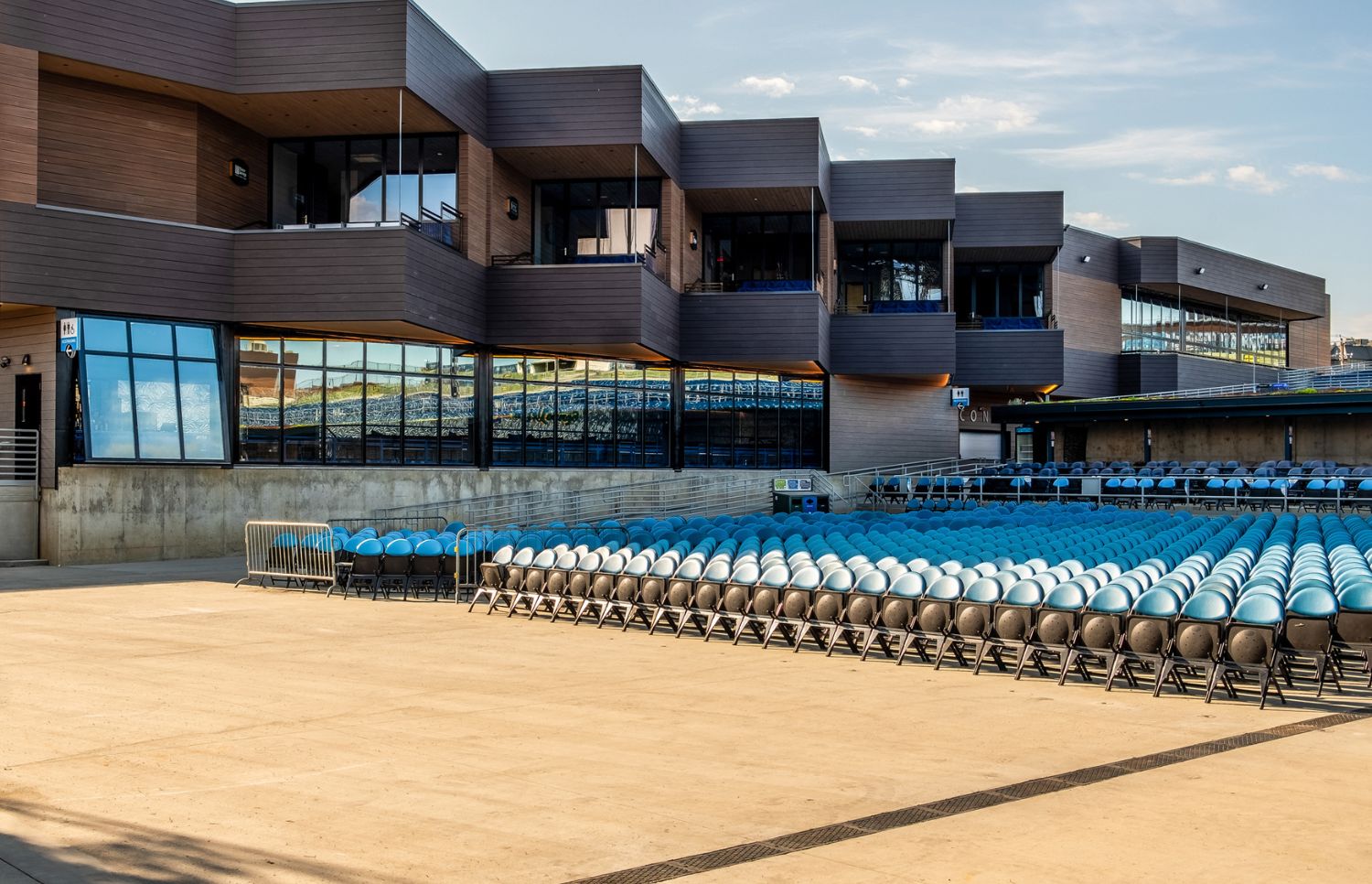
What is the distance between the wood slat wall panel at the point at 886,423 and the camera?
4072 cm

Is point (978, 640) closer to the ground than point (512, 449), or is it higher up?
closer to the ground

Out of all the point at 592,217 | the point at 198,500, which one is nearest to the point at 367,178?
the point at 592,217

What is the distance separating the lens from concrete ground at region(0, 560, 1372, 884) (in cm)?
580

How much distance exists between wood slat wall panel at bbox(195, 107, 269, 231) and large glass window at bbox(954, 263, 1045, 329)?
27451mm

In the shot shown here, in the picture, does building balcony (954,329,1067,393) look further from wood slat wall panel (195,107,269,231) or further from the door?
the door

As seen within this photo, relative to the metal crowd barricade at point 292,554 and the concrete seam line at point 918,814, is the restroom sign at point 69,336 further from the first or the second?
the concrete seam line at point 918,814

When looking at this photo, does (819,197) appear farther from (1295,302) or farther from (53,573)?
(1295,302)

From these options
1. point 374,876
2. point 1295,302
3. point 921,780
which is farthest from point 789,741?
point 1295,302

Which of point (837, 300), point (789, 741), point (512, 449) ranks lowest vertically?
point (789, 741)

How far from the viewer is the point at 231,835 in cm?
607

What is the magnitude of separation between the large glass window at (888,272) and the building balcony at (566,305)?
45.5 ft

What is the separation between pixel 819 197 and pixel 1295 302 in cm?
3170

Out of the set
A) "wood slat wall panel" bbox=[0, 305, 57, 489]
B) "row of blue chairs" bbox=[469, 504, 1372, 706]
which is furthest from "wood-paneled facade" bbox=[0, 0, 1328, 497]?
"row of blue chairs" bbox=[469, 504, 1372, 706]

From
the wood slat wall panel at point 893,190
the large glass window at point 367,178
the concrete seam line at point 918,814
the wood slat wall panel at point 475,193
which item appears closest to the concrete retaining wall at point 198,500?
the wood slat wall panel at point 475,193
